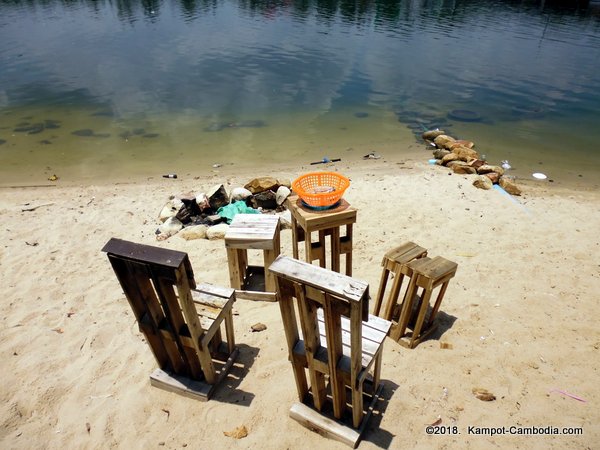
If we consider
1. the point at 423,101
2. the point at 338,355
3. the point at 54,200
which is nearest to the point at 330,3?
the point at 423,101

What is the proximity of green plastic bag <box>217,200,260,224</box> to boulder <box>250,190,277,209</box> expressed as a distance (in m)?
0.32

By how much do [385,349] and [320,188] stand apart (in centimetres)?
211

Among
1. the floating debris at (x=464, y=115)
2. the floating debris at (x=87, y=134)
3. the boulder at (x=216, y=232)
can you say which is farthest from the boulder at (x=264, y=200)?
the floating debris at (x=464, y=115)

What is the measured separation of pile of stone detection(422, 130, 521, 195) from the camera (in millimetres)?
8626

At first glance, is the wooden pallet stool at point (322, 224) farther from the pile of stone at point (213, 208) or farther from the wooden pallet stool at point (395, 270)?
the pile of stone at point (213, 208)

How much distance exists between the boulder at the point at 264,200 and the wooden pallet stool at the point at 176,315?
3582mm

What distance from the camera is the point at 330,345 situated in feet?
9.62

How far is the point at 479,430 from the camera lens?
3529 millimetres

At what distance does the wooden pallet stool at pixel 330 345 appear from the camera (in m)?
2.60

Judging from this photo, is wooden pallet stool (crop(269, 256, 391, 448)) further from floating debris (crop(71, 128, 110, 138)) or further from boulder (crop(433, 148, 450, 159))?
floating debris (crop(71, 128, 110, 138))

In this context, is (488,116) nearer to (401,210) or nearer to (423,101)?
(423,101)

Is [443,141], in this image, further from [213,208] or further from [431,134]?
[213,208]

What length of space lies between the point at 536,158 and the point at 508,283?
8.11m

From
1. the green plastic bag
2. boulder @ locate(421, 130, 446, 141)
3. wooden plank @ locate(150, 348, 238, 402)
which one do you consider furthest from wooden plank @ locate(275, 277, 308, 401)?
boulder @ locate(421, 130, 446, 141)
